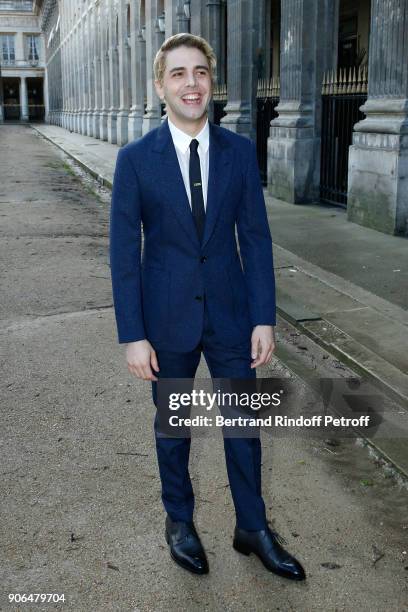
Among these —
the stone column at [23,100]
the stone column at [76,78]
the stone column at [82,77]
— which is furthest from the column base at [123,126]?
the stone column at [23,100]

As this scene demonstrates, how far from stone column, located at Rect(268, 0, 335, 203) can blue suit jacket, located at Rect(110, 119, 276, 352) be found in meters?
9.93

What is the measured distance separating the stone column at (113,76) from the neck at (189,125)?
1320 inches

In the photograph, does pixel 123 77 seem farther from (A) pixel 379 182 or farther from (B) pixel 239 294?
(B) pixel 239 294

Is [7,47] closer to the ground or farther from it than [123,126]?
farther from it

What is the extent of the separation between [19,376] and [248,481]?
105 inches

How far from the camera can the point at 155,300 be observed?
283 cm

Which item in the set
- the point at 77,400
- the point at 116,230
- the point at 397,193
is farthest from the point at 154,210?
the point at 397,193

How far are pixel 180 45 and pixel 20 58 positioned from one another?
331 feet

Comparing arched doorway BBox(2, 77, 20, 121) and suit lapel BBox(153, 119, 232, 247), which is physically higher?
arched doorway BBox(2, 77, 20, 121)

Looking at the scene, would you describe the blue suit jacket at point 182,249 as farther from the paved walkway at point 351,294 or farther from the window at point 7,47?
the window at point 7,47

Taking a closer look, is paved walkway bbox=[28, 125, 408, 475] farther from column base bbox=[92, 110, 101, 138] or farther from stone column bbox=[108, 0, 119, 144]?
column base bbox=[92, 110, 101, 138]

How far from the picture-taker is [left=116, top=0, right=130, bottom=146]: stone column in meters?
32.6

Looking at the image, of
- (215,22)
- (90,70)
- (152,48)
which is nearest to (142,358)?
(215,22)

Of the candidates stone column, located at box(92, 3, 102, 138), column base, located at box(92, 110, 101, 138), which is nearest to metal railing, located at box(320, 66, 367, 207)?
column base, located at box(92, 110, 101, 138)
